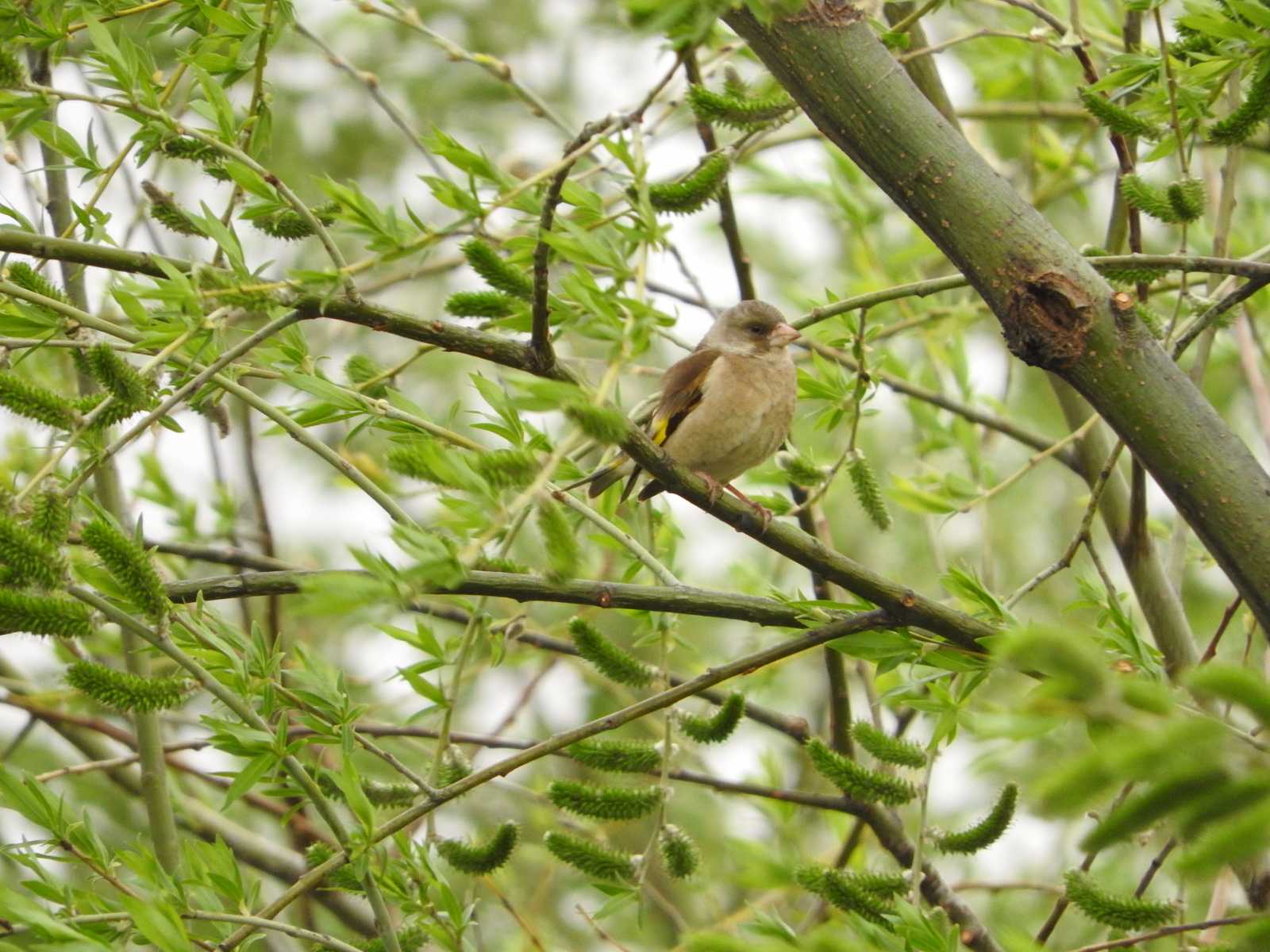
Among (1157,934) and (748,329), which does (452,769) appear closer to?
(1157,934)

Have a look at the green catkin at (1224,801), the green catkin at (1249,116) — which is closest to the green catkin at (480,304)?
the green catkin at (1249,116)

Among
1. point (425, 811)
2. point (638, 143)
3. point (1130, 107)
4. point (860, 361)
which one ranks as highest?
point (1130, 107)

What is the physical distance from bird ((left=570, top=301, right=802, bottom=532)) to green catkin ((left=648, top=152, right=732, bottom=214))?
1.67m

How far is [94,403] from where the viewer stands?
285cm

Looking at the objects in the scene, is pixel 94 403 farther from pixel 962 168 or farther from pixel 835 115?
pixel 962 168

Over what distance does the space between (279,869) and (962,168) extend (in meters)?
3.53

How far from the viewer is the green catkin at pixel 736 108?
10.7 feet

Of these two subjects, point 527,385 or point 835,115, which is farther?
point 835,115

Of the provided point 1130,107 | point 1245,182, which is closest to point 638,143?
point 1130,107

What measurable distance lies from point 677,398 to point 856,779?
7.43 feet

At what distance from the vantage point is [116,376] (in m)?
2.52

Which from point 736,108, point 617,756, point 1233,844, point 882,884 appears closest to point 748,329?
point 736,108

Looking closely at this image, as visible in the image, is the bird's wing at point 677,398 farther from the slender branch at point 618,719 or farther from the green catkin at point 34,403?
the green catkin at point 34,403

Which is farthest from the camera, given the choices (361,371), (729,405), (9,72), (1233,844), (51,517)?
(729,405)
